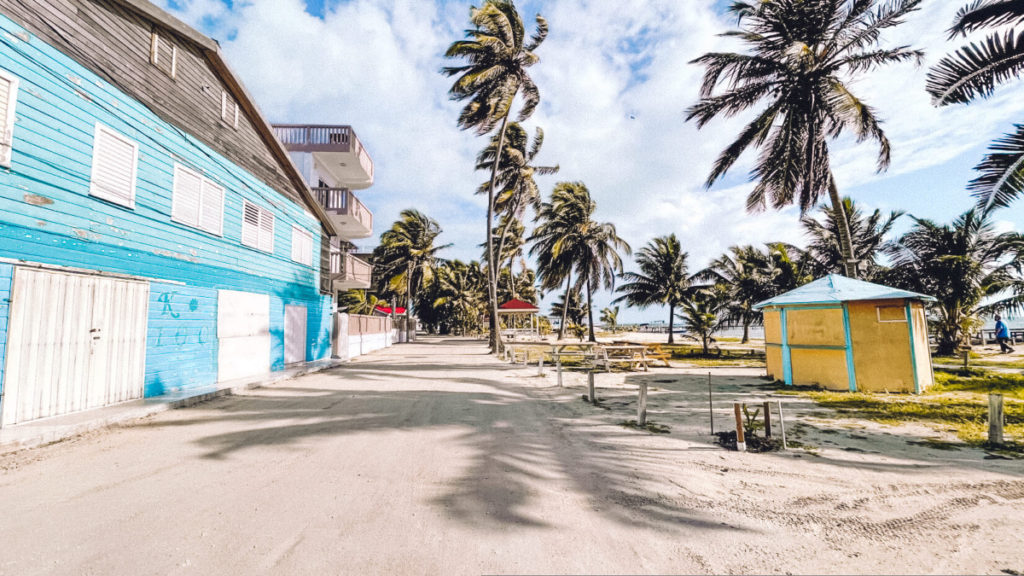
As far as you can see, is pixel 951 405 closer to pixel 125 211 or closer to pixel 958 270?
pixel 958 270

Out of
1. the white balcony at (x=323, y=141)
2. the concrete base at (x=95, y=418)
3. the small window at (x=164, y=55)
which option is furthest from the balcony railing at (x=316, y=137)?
the concrete base at (x=95, y=418)

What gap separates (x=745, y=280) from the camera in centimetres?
2383

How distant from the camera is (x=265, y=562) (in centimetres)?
280

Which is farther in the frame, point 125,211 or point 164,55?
point 164,55

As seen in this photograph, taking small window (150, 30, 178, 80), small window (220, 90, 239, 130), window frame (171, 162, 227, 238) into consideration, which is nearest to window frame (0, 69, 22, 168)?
window frame (171, 162, 227, 238)

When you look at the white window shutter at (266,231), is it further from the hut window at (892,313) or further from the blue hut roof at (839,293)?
the hut window at (892,313)

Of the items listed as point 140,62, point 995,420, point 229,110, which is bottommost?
point 995,420

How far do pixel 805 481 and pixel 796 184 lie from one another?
39.5ft

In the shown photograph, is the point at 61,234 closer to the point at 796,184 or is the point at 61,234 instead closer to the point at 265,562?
the point at 265,562

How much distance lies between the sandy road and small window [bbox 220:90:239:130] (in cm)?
849

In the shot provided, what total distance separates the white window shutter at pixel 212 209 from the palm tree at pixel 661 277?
24956 mm

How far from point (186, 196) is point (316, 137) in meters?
9.95

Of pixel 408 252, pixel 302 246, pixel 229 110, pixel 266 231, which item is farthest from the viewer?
pixel 408 252

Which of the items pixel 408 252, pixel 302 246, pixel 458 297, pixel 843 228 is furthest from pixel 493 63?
pixel 458 297
